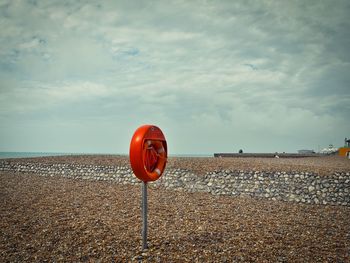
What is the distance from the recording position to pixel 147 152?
225 inches

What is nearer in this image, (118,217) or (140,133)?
(140,133)

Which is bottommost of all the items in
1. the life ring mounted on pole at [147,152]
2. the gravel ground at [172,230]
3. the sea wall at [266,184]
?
the gravel ground at [172,230]

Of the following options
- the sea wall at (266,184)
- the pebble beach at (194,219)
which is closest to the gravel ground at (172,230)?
the pebble beach at (194,219)

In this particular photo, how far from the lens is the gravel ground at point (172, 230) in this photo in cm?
555

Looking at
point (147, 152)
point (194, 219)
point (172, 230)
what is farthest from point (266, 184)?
point (147, 152)

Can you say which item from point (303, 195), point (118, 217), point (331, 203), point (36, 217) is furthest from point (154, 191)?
point (331, 203)

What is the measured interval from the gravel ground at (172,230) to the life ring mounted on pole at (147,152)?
151 cm

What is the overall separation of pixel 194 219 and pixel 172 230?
3.75 ft

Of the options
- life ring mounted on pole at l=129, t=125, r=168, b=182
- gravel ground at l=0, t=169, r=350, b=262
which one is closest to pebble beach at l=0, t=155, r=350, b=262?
gravel ground at l=0, t=169, r=350, b=262

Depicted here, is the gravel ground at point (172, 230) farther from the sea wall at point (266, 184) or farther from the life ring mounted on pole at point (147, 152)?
the life ring mounted on pole at point (147, 152)

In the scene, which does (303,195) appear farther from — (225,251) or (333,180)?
(225,251)

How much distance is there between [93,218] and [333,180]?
984 cm

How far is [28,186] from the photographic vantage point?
13852 millimetres

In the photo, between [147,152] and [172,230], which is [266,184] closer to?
[172,230]
